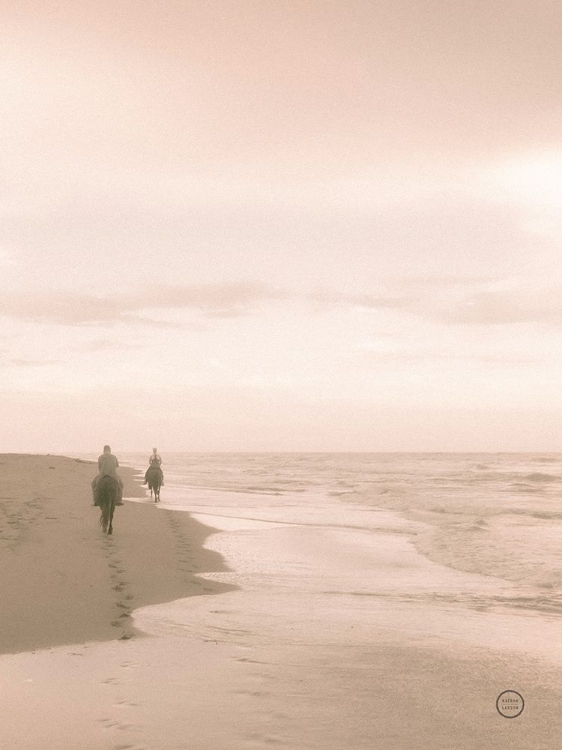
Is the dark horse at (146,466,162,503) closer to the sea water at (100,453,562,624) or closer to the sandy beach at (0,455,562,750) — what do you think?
the sea water at (100,453,562,624)

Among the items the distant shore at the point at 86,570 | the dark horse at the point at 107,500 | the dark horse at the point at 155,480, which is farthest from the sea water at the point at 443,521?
the dark horse at the point at 107,500

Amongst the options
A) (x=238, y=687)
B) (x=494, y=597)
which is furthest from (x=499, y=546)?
(x=238, y=687)

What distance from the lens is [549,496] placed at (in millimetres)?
38344

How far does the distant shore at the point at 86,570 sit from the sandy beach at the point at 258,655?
48mm

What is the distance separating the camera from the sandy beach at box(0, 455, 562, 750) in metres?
5.56

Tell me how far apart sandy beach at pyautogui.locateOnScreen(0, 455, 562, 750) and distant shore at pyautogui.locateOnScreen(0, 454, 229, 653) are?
0.05 m

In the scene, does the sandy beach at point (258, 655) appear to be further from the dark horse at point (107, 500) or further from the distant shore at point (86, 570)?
the dark horse at point (107, 500)

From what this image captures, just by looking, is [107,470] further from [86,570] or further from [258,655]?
[258,655]

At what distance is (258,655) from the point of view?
299 inches

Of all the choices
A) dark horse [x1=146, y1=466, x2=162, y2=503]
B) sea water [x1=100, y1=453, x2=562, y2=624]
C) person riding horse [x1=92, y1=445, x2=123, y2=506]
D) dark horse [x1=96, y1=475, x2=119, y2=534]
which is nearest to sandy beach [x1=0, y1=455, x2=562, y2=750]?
sea water [x1=100, y1=453, x2=562, y2=624]

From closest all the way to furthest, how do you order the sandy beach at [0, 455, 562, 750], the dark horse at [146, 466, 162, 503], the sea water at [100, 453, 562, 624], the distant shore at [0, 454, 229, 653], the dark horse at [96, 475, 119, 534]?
the sandy beach at [0, 455, 562, 750]
the distant shore at [0, 454, 229, 653]
the sea water at [100, 453, 562, 624]
the dark horse at [96, 475, 119, 534]
the dark horse at [146, 466, 162, 503]

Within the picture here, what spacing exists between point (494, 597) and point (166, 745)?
7284 mm

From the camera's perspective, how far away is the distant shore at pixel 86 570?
8728 millimetres

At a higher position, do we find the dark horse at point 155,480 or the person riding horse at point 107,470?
the person riding horse at point 107,470
